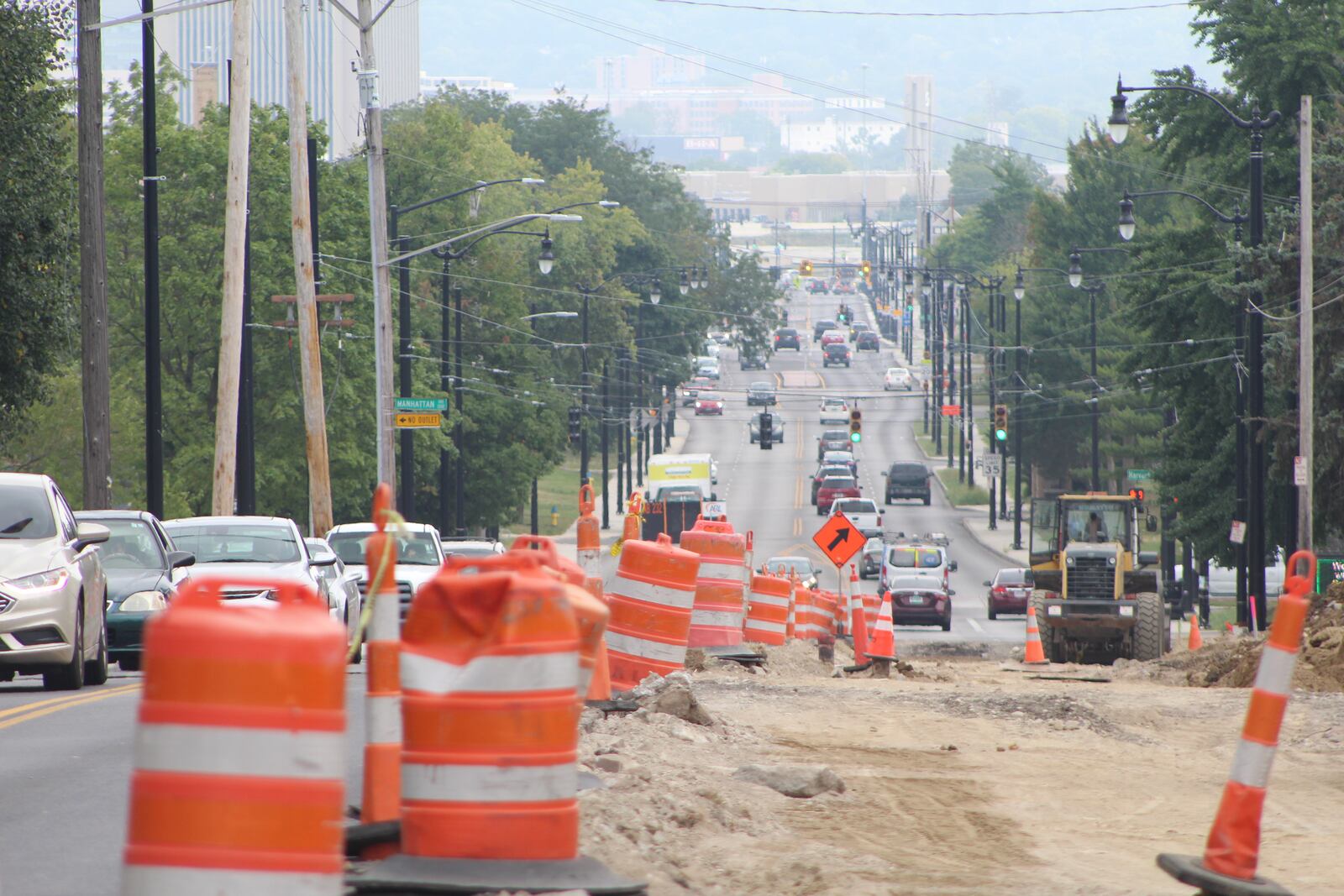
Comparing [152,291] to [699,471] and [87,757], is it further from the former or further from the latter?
[699,471]

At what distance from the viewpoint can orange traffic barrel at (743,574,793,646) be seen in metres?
25.6

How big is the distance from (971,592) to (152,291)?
124ft

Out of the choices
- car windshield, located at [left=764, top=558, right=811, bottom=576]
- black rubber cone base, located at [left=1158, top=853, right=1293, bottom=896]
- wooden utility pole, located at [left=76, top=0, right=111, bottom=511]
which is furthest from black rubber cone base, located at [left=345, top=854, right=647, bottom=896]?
car windshield, located at [left=764, top=558, right=811, bottom=576]

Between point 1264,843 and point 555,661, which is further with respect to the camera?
point 1264,843

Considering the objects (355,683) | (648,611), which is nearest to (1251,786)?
(648,611)

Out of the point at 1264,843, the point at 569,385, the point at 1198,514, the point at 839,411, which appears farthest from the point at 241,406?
the point at 839,411

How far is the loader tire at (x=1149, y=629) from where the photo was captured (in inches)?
1208

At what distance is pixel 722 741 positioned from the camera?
520 inches

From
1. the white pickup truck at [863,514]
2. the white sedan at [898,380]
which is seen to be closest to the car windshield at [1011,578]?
the white pickup truck at [863,514]

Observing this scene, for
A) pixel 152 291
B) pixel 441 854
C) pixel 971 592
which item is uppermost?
pixel 152 291

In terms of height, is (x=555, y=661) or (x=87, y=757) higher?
(x=555, y=661)

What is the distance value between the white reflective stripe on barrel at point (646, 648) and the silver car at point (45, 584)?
4041 mm

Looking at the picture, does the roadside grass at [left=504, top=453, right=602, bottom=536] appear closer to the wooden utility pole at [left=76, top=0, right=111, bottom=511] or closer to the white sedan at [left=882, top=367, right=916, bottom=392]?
the white sedan at [left=882, top=367, right=916, bottom=392]

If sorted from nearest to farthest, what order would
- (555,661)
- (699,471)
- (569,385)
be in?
(555,661)
(699,471)
(569,385)
